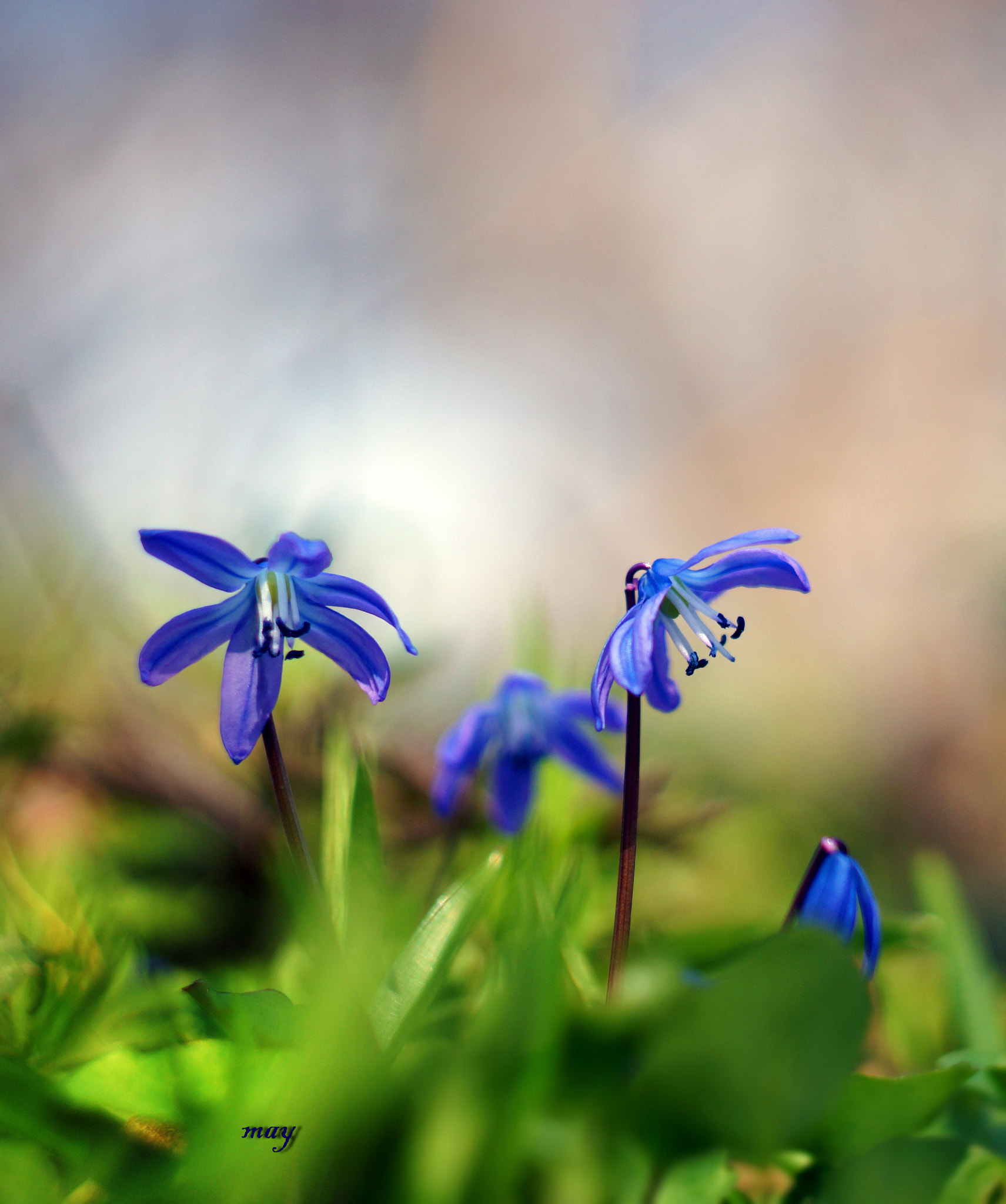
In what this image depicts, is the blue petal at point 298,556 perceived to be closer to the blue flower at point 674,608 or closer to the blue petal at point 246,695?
the blue petal at point 246,695

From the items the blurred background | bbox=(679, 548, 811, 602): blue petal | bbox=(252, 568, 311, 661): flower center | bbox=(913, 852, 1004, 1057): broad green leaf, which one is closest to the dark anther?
bbox=(252, 568, 311, 661): flower center

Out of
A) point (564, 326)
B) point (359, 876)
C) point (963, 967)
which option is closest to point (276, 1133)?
point (359, 876)

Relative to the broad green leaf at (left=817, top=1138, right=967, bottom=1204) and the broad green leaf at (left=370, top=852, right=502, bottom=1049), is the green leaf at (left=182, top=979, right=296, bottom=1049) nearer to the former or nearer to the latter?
the broad green leaf at (left=370, top=852, right=502, bottom=1049)

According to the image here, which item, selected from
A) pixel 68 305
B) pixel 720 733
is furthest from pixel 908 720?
pixel 68 305

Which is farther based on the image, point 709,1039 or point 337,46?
point 337,46

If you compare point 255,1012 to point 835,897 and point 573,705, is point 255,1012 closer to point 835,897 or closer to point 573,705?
point 835,897

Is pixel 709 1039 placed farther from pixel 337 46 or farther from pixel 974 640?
pixel 337 46

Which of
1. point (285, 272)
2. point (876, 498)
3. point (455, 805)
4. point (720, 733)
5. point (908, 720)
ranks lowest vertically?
point (455, 805)

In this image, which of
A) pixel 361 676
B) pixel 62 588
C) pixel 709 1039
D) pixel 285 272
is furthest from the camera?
pixel 285 272
